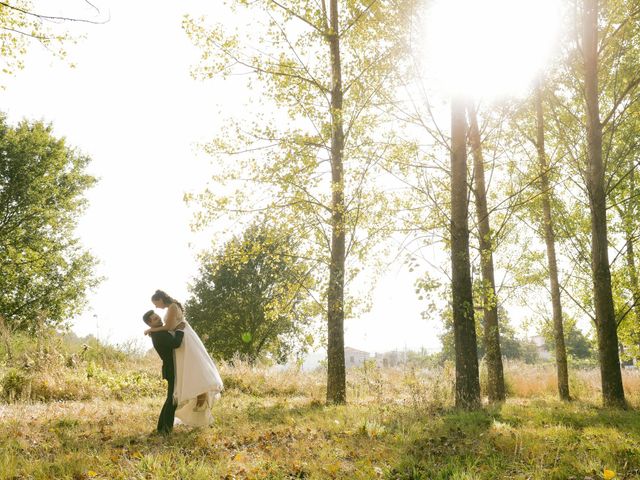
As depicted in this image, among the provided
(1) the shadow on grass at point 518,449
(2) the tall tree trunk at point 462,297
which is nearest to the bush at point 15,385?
(1) the shadow on grass at point 518,449

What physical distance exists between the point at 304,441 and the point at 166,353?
2.19m

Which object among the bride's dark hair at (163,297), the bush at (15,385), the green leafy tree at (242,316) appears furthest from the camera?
the green leafy tree at (242,316)

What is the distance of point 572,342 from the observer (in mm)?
57000

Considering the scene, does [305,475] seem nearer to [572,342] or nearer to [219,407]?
[219,407]

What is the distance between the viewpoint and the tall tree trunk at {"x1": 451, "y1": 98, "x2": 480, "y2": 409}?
743 cm

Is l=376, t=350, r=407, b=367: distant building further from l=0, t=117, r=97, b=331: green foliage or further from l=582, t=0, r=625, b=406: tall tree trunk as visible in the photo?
l=0, t=117, r=97, b=331: green foliage

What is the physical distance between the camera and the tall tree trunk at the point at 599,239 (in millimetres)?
8367

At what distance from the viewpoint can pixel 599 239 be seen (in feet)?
28.8

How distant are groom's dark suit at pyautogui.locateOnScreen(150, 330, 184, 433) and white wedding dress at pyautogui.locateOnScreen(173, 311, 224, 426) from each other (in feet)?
0.26

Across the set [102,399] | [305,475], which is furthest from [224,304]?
[305,475]

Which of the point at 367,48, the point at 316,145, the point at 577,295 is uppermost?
the point at 367,48

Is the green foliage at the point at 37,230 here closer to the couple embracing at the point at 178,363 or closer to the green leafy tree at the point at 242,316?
the green leafy tree at the point at 242,316

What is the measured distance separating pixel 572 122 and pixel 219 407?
11651 mm

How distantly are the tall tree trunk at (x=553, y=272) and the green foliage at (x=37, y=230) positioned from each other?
21.7m
